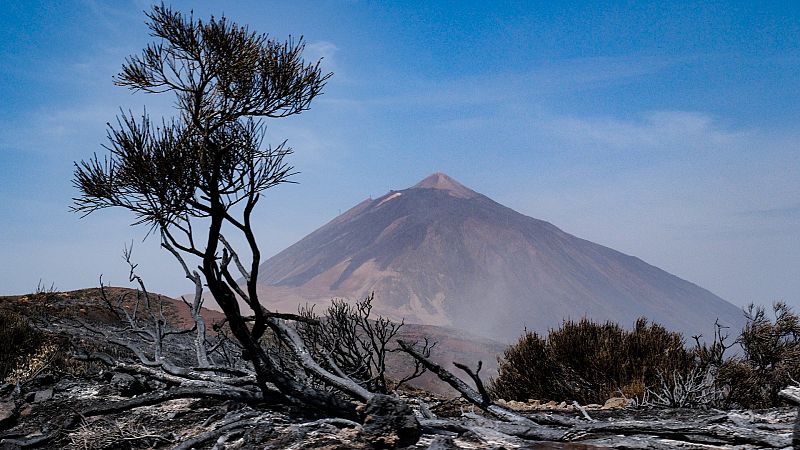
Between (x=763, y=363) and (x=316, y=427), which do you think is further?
(x=763, y=363)

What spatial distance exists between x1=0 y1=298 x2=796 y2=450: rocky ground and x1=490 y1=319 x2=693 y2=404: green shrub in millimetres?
3528

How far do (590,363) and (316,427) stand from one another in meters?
6.81

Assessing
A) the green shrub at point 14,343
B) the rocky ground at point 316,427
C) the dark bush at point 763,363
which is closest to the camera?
the rocky ground at point 316,427

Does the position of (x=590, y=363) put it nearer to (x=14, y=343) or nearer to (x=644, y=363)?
(x=644, y=363)

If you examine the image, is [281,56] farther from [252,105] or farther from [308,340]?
[308,340]

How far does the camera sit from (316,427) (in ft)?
14.4

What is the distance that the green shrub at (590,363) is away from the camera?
9422mm

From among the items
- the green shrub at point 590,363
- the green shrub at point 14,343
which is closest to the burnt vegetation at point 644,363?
the green shrub at point 590,363

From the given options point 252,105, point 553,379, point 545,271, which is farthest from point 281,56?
point 545,271

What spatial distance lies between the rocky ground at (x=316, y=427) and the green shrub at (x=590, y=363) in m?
3.53

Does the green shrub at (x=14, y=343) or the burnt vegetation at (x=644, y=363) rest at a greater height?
the green shrub at (x=14, y=343)

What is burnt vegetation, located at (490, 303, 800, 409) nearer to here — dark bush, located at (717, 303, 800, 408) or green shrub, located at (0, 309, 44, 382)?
dark bush, located at (717, 303, 800, 408)

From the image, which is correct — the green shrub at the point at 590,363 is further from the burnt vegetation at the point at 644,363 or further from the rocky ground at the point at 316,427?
the rocky ground at the point at 316,427

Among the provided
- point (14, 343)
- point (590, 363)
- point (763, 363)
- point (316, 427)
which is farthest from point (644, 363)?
point (14, 343)
